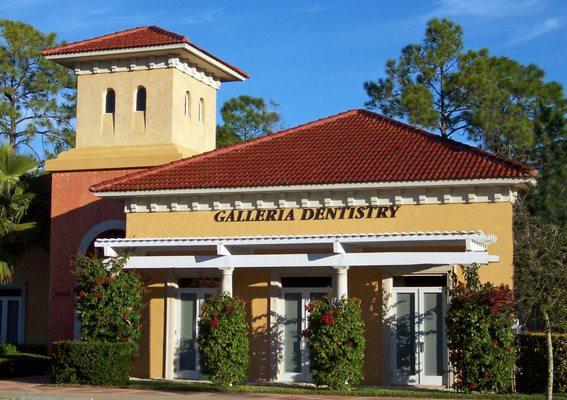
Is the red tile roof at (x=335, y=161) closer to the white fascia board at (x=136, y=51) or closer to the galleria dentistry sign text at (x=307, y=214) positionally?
the galleria dentistry sign text at (x=307, y=214)

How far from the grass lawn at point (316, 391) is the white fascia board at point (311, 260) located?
280 cm

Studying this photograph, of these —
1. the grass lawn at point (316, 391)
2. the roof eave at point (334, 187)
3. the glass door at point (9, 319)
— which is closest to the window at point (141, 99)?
the roof eave at point (334, 187)

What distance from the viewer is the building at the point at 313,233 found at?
73.0 feet

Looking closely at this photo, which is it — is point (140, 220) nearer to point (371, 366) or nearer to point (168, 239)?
point (168, 239)

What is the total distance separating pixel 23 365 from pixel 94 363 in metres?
4.44

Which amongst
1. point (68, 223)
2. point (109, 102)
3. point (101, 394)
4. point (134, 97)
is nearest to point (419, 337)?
point (101, 394)

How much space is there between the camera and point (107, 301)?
2272cm

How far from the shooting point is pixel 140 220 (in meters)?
25.2

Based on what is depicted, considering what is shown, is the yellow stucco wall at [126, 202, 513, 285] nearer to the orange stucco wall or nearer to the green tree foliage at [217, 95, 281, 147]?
the orange stucco wall

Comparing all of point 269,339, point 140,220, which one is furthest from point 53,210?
point 269,339

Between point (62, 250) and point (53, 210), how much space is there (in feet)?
4.15

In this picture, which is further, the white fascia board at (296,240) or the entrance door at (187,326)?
the entrance door at (187,326)

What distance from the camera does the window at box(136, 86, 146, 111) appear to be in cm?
2936

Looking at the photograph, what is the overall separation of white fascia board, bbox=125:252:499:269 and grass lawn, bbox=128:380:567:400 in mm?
2796
